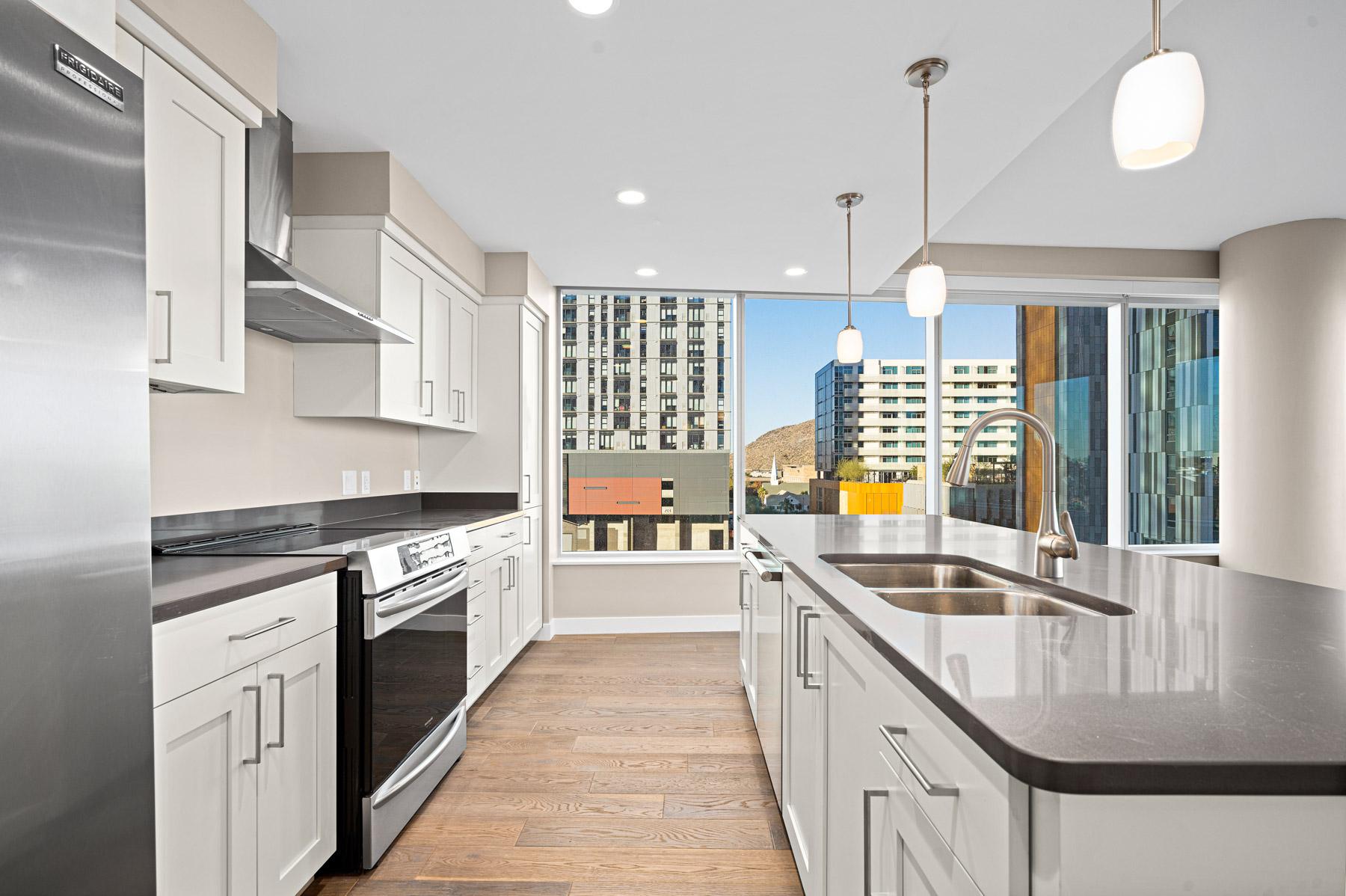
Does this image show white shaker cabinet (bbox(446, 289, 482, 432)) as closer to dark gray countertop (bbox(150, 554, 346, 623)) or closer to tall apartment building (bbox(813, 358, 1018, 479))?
dark gray countertop (bbox(150, 554, 346, 623))

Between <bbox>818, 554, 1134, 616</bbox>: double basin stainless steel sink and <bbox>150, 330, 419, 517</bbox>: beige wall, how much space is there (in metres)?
1.98

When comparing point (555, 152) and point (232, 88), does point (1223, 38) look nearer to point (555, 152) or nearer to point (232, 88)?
point (555, 152)

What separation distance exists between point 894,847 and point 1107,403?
502cm

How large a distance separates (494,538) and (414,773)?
130cm

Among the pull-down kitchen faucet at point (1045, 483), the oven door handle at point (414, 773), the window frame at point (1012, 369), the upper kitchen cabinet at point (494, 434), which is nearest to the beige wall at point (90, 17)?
the pull-down kitchen faucet at point (1045, 483)

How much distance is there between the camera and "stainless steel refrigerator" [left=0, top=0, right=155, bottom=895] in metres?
0.88

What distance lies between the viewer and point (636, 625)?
478 centimetres

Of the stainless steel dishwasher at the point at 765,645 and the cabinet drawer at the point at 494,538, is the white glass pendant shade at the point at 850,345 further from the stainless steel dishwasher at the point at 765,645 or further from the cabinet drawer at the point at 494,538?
the cabinet drawer at the point at 494,538

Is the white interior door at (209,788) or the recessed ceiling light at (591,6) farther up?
the recessed ceiling light at (591,6)

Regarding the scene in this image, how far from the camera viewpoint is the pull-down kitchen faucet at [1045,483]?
1504 mm

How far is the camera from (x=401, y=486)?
→ 3.74 m

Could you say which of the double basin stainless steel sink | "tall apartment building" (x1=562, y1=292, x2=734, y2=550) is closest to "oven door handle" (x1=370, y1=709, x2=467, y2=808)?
the double basin stainless steel sink

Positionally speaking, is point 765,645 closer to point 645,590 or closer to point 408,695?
point 408,695

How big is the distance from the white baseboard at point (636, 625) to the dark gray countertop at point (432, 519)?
1.19 meters
